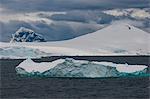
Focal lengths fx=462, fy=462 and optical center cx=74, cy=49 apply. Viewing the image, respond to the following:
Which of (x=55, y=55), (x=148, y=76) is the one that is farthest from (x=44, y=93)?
(x=55, y=55)

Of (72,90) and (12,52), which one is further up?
(72,90)

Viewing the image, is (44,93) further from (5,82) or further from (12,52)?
(12,52)

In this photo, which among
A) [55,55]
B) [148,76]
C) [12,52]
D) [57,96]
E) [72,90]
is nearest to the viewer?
[57,96]

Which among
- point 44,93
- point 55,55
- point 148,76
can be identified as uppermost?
point 44,93

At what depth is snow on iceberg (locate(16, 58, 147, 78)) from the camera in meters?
62.3

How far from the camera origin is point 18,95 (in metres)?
47.8

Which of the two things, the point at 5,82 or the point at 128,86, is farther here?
the point at 5,82

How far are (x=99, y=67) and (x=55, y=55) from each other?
4964 inches

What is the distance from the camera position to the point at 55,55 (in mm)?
188125

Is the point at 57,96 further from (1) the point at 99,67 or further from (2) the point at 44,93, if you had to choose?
(1) the point at 99,67

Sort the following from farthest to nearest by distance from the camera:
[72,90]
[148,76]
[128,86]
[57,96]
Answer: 1. [148,76]
2. [128,86]
3. [72,90]
4. [57,96]

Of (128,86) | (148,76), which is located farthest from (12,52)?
(128,86)

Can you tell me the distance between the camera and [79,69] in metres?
63.2

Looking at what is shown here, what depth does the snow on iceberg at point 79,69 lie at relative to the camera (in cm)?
6234
